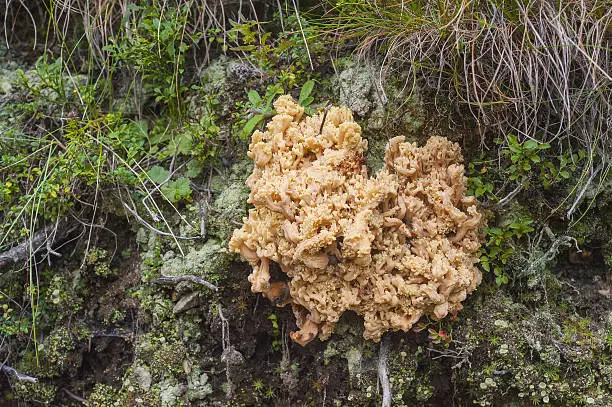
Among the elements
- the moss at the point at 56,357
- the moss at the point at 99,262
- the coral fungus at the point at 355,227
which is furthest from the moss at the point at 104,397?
the coral fungus at the point at 355,227

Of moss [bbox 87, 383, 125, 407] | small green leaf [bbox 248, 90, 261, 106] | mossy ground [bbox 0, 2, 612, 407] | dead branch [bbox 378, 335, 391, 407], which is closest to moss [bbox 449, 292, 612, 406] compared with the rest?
mossy ground [bbox 0, 2, 612, 407]

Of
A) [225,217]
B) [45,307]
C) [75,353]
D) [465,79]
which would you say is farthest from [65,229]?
[465,79]

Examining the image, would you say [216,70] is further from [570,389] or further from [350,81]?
[570,389]

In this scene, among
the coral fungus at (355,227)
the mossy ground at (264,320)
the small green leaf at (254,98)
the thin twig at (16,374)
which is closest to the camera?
the coral fungus at (355,227)

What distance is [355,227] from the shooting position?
2461 millimetres

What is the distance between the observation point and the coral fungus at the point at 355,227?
2.52m

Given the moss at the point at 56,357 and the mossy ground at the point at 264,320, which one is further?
the moss at the point at 56,357

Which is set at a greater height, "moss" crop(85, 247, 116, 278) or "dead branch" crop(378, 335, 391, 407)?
"moss" crop(85, 247, 116, 278)

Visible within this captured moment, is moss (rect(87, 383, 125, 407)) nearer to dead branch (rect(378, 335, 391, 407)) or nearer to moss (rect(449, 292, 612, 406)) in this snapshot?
dead branch (rect(378, 335, 391, 407))

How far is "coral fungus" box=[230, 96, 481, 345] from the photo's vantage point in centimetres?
252

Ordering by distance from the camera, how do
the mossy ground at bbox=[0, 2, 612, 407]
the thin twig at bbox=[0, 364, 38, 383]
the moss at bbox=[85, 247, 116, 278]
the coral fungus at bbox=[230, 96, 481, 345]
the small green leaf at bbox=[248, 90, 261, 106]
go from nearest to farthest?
the coral fungus at bbox=[230, 96, 481, 345]
the mossy ground at bbox=[0, 2, 612, 407]
the small green leaf at bbox=[248, 90, 261, 106]
the thin twig at bbox=[0, 364, 38, 383]
the moss at bbox=[85, 247, 116, 278]

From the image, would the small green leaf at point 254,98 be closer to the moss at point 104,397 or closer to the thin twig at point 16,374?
the moss at point 104,397

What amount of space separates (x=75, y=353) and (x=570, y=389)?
2772mm

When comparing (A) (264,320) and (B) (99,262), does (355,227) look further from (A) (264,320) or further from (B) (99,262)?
(B) (99,262)
